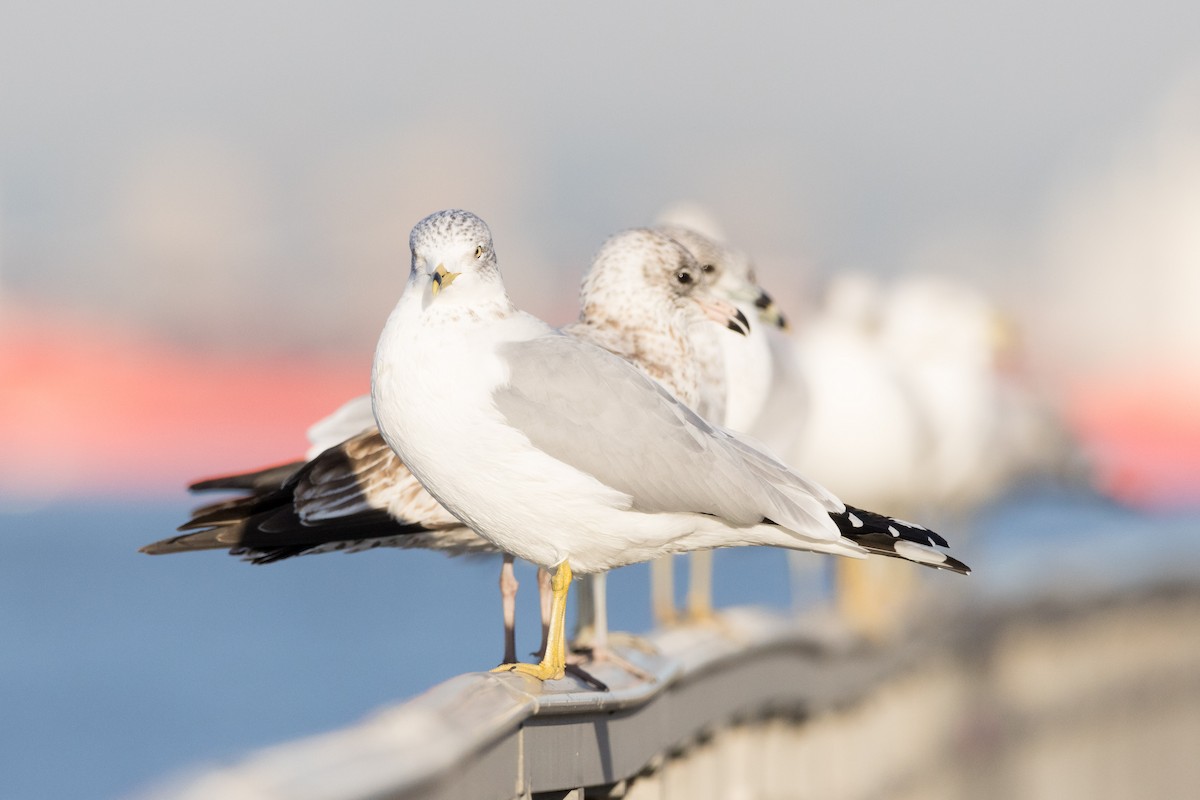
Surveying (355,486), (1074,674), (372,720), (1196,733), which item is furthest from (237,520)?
(1196,733)

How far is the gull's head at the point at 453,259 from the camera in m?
3.95

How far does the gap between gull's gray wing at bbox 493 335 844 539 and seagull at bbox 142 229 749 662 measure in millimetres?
894

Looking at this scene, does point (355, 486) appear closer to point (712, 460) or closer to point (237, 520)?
point (237, 520)

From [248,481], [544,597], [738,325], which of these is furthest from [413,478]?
[738,325]

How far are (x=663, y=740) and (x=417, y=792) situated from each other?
2214 millimetres

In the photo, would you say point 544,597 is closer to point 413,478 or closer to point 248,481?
point 413,478

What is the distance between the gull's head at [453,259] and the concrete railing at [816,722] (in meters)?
0.90

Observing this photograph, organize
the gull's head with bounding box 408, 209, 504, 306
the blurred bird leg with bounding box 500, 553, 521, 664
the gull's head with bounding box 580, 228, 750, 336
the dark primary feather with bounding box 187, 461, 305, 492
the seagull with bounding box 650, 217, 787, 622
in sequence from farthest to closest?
the seagull with bounding box 650, 217, 787, 622, the dark primary feather with bounding box 187, 461, 305, 492, the gull's head with bounding box 580, 228, 750, 336, the blurred bird leg with bounding box 500, 553, 521, 664, the gull's head with bounding box 408, 209, 504, 306

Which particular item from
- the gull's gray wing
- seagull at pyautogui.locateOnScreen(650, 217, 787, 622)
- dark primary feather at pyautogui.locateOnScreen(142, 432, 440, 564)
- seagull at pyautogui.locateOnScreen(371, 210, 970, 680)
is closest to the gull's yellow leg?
seagull at pyautogui.locateOnScreen(371, 210, 970, 680)

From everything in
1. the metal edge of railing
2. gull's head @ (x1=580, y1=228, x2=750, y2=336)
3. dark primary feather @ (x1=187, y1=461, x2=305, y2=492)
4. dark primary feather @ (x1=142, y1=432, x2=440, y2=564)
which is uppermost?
gull's head @ (x1=580, y1=228, x2=750, y2=336)

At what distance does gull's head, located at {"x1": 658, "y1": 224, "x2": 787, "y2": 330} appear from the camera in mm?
6766

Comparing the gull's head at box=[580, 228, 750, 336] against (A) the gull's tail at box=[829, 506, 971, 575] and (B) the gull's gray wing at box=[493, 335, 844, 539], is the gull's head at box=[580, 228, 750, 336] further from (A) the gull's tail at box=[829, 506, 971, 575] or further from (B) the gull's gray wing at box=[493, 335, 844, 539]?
(A) the gull's tail at box=[829, 506, 971, 575]

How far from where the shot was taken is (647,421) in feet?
13.3

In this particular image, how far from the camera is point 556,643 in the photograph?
4020 millimetres
